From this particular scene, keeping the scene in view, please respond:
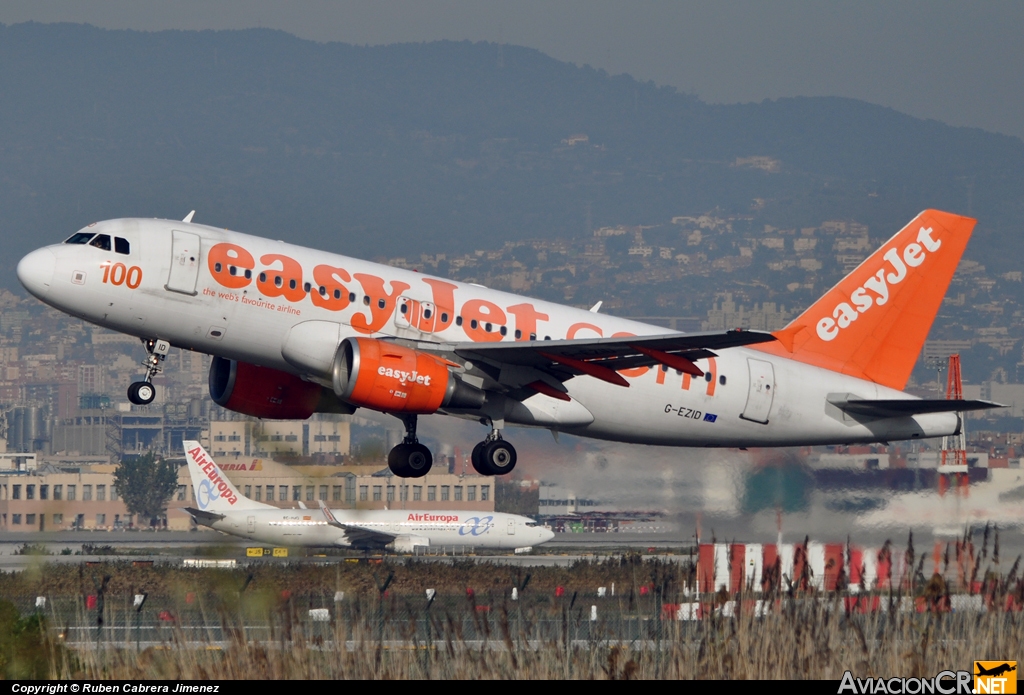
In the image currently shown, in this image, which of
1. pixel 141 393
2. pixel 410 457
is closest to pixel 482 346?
pixel 410 457

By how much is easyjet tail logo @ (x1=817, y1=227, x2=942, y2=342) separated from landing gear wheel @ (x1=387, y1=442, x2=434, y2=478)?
10834 millimetres

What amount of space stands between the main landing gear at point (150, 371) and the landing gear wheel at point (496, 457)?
7.81 metres

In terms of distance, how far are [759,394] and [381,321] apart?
9.93m

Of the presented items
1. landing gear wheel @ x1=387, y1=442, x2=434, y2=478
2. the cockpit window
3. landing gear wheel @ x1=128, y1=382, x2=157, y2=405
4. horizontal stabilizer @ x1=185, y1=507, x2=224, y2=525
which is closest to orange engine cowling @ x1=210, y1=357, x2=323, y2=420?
landing gear wheel @ x1=387, y1=442, x2=434, y2=478

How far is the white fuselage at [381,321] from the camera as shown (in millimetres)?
30719

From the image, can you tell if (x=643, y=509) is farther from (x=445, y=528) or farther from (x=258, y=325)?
(x=445, y=528)

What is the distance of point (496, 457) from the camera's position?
34062 millimetres

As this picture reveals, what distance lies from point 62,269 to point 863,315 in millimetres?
20262

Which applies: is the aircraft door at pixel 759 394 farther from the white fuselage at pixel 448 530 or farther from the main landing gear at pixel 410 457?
the white fuselage at pixel 448 530

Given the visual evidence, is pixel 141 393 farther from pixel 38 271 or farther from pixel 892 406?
pixel 892 406

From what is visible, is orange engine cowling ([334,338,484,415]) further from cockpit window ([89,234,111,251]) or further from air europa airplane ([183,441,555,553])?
air europa airplane ([183,441,555,553])

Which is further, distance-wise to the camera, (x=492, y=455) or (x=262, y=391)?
(x=262, y=391)

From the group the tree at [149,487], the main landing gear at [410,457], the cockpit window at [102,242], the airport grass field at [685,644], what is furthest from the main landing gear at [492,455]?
the tree at [149,487]

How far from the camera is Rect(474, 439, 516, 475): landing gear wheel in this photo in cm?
3400
